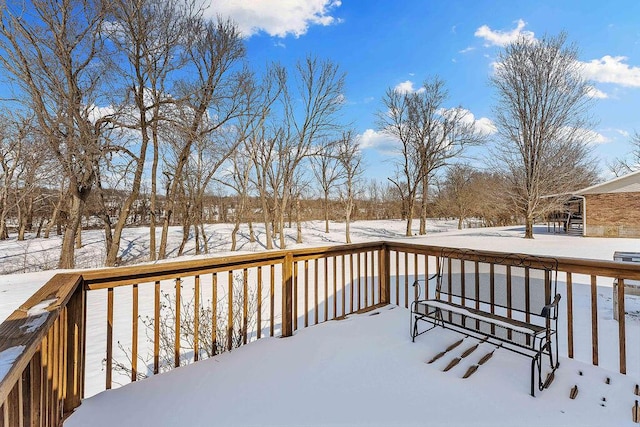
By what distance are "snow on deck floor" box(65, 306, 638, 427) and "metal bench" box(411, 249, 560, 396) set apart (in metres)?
0.20

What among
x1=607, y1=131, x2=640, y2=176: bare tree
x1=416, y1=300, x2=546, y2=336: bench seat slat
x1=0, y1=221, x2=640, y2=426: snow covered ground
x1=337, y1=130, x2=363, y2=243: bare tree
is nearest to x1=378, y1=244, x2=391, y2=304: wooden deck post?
x1=0, y1=221, x2=640, y2=426: snow covered ground

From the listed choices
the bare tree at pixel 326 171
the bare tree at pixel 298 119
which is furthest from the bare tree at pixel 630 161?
the bare tree at pixel 298 119

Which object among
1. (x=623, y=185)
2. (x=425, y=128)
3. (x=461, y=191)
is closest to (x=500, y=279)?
(x=623, y=185)

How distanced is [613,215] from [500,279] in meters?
16.1

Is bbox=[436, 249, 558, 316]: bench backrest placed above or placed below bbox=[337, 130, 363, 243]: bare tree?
below

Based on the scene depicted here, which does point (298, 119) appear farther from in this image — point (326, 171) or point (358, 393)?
point (358, 393)

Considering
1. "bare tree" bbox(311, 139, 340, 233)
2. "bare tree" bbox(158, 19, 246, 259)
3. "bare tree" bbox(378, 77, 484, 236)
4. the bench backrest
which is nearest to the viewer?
the bench backrest

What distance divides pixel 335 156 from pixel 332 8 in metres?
8.35

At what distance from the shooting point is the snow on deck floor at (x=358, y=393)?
1.68m

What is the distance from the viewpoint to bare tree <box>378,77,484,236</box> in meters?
18.0

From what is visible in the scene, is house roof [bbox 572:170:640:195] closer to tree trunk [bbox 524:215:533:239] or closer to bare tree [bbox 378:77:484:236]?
tree trunk [bbox 524:215:533:239]

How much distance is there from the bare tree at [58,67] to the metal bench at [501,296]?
8520 millimetres

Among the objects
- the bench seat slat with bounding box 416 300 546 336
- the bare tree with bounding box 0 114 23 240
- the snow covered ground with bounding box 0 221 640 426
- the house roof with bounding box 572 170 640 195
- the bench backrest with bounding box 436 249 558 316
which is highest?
the bare tree with bounding box 0 114 23 240

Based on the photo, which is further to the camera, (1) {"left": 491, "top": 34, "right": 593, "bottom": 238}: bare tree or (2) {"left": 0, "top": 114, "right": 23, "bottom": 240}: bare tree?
(1) {"left": 491, "top": 34, "right": 593, "bottom": 238}: bare tree
